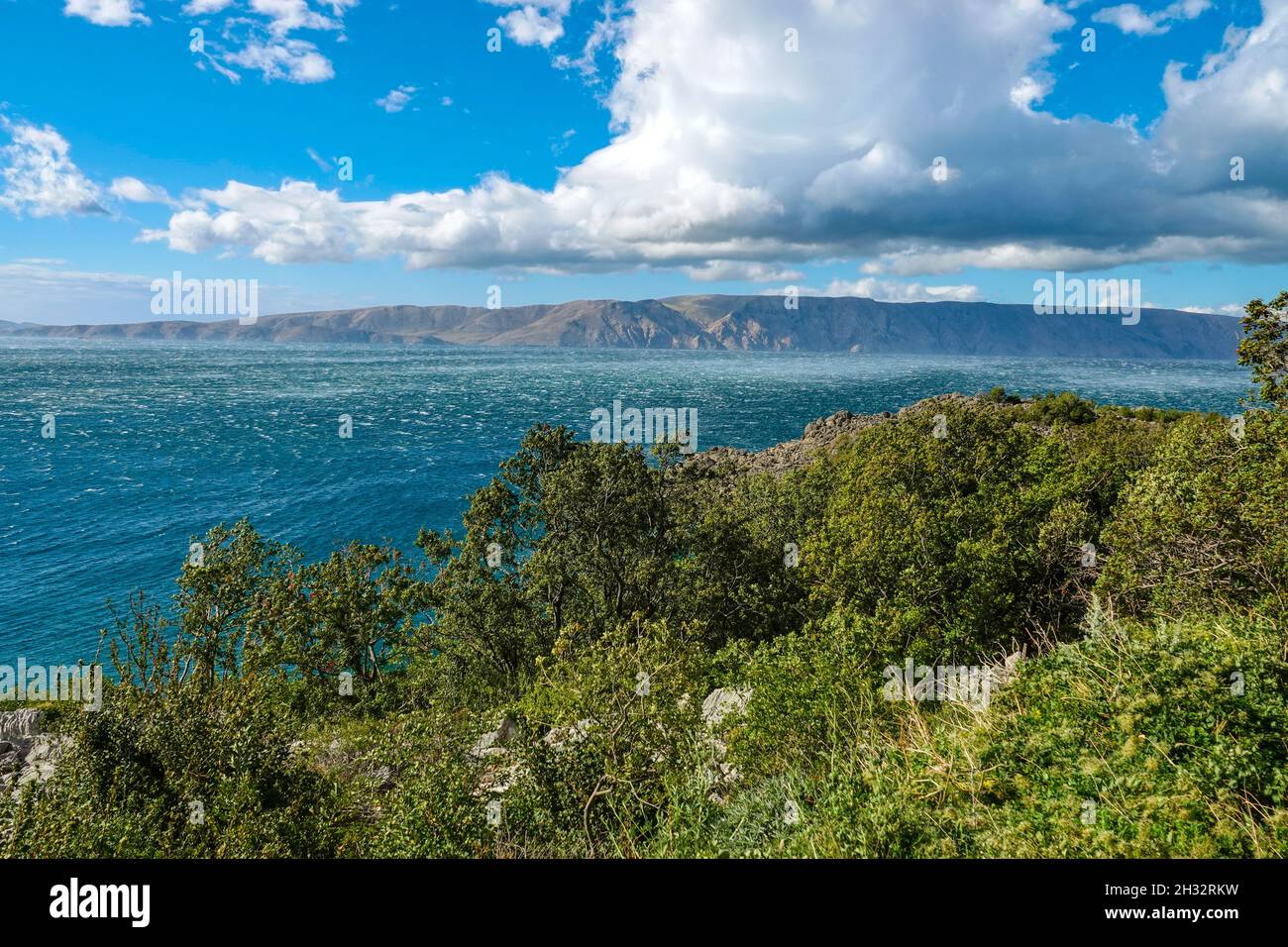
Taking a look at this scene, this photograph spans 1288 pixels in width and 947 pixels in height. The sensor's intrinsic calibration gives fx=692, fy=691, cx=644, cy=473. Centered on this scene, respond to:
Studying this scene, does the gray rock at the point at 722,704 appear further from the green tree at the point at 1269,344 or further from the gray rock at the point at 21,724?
the gray rock at the point at 21,724

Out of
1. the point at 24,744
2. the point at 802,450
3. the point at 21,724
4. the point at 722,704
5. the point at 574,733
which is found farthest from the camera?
the point at 802,450

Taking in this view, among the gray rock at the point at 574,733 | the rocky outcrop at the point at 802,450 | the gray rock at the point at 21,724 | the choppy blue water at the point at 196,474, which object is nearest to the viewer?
the gray rock at the point at 574,733

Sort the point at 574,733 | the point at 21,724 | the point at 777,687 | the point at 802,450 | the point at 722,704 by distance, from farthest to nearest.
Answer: the point at 802,450
the point at 21,724
the point at 722,704
the point at 574,733
the point at 777,687

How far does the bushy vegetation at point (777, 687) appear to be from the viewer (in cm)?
1065

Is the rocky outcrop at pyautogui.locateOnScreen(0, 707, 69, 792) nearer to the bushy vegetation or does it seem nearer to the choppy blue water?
the bushy vegetation

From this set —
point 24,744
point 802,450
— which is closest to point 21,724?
point 24,744

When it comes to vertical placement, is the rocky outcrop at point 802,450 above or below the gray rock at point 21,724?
above

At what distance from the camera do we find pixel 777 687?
16.5m

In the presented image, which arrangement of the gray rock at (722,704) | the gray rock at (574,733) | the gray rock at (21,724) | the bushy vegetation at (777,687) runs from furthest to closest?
1. the gray rock at (21,724)
2. the gray rock at (722,704)
3. the gray rock at (574,733)
4. the bushy vegetation at (777,687)

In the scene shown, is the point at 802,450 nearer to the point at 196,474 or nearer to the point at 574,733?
the point at 196,474

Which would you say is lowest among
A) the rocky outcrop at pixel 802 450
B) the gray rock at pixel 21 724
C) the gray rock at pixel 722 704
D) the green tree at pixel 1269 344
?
the gray rock at pixel 21 724

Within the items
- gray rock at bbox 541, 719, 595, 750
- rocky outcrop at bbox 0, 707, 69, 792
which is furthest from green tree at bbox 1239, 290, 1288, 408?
rocky outcrop at bbox 0, 707, 69, 792

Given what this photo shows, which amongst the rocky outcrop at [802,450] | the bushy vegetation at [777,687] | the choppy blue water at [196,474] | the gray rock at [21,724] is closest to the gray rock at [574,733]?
the bushy vegetation at [777,687]

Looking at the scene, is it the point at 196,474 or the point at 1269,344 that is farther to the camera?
the point at 196,474
